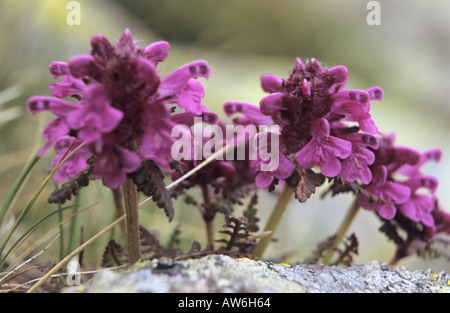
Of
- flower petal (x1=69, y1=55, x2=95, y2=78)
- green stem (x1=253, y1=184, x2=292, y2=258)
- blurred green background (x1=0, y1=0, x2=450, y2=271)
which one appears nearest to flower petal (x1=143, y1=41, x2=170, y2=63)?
flower petal (x1=69, y1=55, x2=95, y2=78)

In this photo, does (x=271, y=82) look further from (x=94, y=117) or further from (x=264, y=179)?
(x=94, y=117)

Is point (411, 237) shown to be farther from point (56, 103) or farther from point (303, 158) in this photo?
point (56, 103)

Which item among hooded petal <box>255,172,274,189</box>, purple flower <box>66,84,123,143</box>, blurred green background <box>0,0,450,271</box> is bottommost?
hooded petal <box>255,172,274,189</box>

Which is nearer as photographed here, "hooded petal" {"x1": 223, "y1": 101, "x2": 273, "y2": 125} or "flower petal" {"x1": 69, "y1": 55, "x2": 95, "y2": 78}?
"flower petal" {"x1": 69, "y1": 55, "x2": 95, "y2": 78}

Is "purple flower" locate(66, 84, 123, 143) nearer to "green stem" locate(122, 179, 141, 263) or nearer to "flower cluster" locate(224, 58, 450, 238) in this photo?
"green stem" locate(122, 179, 141, 263)

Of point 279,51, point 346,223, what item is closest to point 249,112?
point 346,223

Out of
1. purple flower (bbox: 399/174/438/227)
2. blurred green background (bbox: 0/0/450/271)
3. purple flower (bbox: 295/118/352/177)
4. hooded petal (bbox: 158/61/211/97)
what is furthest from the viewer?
blurred green background (bbox: 0/0/450/271)

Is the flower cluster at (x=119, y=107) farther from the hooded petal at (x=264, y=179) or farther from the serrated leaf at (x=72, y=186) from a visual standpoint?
the hooded petal at (x=264, y=179)
